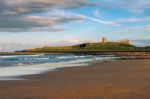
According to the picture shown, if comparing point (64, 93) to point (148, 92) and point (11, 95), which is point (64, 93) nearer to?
point (11, 95)

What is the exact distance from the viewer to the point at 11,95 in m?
14.4

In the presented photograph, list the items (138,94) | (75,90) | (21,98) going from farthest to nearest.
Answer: (75,90) → (138,94) → (21,98)

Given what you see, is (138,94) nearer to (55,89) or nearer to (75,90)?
(75,90)

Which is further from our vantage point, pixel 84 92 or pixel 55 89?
pixel 55 89

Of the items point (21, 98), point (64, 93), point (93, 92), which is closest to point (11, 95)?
point (21, 98)

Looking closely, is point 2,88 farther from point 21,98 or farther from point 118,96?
point 118,96

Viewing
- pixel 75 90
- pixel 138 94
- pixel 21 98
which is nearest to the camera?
pixel 21 98

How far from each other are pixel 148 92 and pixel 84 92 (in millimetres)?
2651

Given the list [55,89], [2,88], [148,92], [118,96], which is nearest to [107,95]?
[118,96]

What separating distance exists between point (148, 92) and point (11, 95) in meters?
5.59

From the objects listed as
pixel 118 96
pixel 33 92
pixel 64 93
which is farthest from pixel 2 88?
pixel 118 96

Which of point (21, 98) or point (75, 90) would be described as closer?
point (21, 98)

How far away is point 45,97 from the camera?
13.9 m

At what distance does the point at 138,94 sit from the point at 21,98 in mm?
4636
